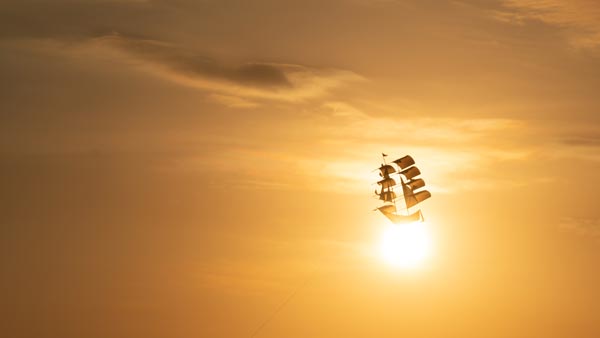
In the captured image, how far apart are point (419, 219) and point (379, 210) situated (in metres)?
10.5

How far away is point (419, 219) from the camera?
19912cm

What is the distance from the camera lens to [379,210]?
199375mm
